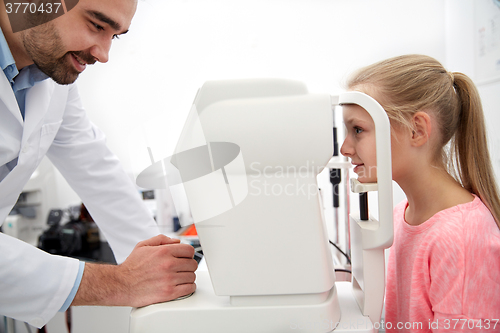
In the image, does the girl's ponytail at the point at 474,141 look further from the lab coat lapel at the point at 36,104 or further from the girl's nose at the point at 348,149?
the lab coat lapel at the point at 36,104

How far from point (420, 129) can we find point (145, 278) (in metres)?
0.60

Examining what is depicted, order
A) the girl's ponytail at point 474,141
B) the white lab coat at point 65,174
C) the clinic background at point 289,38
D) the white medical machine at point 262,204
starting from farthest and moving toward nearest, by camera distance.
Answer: the clinic background at point 289,38 → the girl's ponytail at point 474,141 → the white lab coat at point 65,174 → the white medical machine at point 262,204

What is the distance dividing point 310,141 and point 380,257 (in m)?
0.24


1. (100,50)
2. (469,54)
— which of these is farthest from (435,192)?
(469,54)

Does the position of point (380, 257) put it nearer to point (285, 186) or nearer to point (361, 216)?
point (361, 216)

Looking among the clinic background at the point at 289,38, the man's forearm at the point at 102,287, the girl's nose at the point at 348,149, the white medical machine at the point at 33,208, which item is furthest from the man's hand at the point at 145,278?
the white medical machine at the point at 33,208

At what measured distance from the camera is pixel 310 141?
455 millimetres

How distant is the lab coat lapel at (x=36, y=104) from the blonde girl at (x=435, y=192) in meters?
0.72

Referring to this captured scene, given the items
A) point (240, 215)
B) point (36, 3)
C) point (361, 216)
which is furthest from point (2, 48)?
point (361, 216)

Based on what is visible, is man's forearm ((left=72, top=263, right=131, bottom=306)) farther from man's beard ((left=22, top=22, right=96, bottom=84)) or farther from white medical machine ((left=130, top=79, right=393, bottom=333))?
man's beard ((left=22, top=22, right=96, bottom=84))

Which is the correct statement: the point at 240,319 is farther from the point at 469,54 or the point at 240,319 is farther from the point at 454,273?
the point at 469,54

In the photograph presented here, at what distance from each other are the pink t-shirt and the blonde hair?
10 centimetres

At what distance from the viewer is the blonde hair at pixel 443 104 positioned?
65 centimetres

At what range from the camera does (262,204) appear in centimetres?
47
